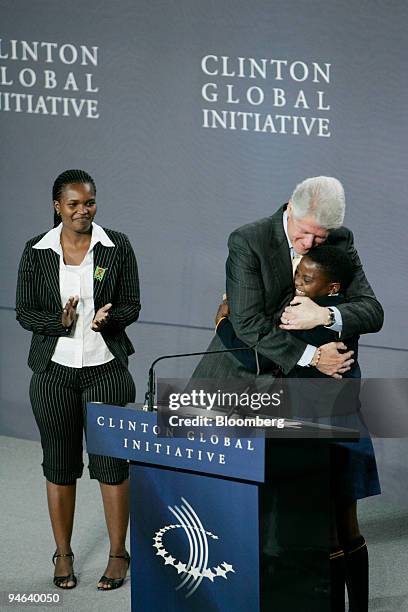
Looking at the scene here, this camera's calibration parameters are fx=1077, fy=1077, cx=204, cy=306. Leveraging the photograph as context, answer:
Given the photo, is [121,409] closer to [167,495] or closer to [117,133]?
[167,495]

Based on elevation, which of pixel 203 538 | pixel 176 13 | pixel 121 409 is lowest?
pixel 203 538

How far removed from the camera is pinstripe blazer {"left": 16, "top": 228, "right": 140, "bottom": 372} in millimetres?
4070

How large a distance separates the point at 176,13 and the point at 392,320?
6.15 feet

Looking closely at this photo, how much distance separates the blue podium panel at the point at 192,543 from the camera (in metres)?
3.20

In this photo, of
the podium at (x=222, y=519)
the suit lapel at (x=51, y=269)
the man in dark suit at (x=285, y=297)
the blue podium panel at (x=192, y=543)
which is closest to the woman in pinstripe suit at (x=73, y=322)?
the suit lapel at (x=51, y=269)

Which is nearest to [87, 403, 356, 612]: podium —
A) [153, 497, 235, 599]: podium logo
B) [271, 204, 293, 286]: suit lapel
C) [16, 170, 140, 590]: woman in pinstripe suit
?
[153, 497, 235, 599]: podium logo

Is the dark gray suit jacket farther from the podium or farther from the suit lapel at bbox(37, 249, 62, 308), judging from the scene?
the suit lapel at bbox(37, 249, 62, 308)

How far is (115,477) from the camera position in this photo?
4.18 metres

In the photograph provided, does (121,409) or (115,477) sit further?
(115,477)

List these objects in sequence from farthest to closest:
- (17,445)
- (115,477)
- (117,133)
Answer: (17,445)
(117,133)
(115,477)

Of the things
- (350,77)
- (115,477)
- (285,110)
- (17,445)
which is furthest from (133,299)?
(17,445)

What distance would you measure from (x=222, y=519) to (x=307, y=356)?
2.60ft

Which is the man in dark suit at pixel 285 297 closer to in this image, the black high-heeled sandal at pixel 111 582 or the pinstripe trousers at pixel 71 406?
the pinstripe trousers at pixel 71 406

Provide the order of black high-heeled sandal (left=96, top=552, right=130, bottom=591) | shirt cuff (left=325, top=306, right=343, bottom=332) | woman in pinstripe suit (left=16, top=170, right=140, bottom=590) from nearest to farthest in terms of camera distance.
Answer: shirt cuff (left=325, top=306, right=343, bottom=332), woman in pinstripe suit (left=16, top=170, right=140, bottom=590), black high-heeled sandal (left=96, top=552, right=130, bottom=591)
